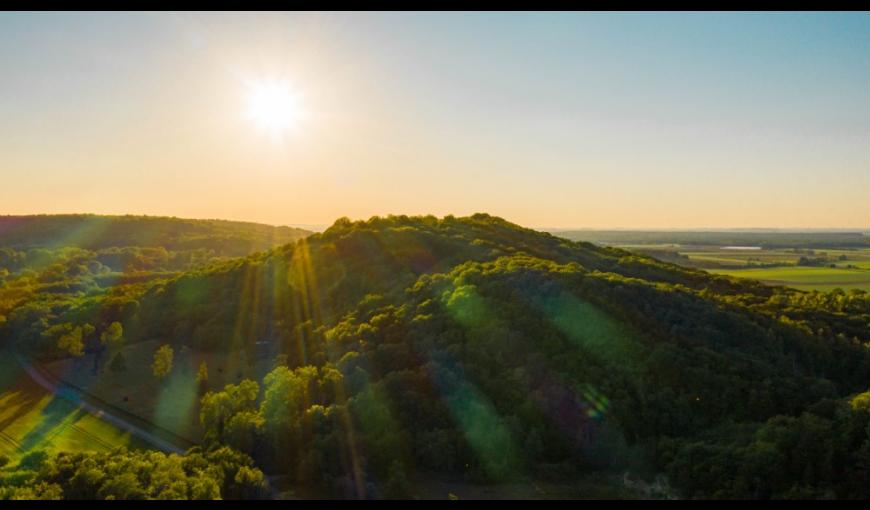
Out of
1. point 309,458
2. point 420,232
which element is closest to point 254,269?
point 420,232

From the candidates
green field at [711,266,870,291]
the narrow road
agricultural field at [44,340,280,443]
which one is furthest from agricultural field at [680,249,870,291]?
the narrow road

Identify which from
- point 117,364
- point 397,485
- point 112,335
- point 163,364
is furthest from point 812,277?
point 112,335

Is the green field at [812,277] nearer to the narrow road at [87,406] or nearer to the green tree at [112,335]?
the narrow road at [87,406]

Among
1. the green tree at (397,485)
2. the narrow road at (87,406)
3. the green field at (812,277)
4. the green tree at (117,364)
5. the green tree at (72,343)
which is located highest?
the green field at (812,277)

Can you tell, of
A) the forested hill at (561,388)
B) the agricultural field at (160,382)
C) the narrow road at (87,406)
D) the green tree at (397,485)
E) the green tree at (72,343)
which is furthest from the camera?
the green tree at (72,343)

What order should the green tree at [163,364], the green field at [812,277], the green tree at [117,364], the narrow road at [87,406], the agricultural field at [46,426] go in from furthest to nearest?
the green field at [812,277]
the green tree at [117,364]
the green tree at [163,364]
the narrow road at [87,406]
the agricultural field at [46,426]

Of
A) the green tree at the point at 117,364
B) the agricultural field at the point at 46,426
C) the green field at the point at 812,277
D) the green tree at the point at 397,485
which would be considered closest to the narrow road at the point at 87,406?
the agricultural field at the point at 46,426

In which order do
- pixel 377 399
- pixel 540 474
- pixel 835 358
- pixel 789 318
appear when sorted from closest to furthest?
pixel 540 474 → pixel 377 399 → pixel 835 358 → pixel 789 318
